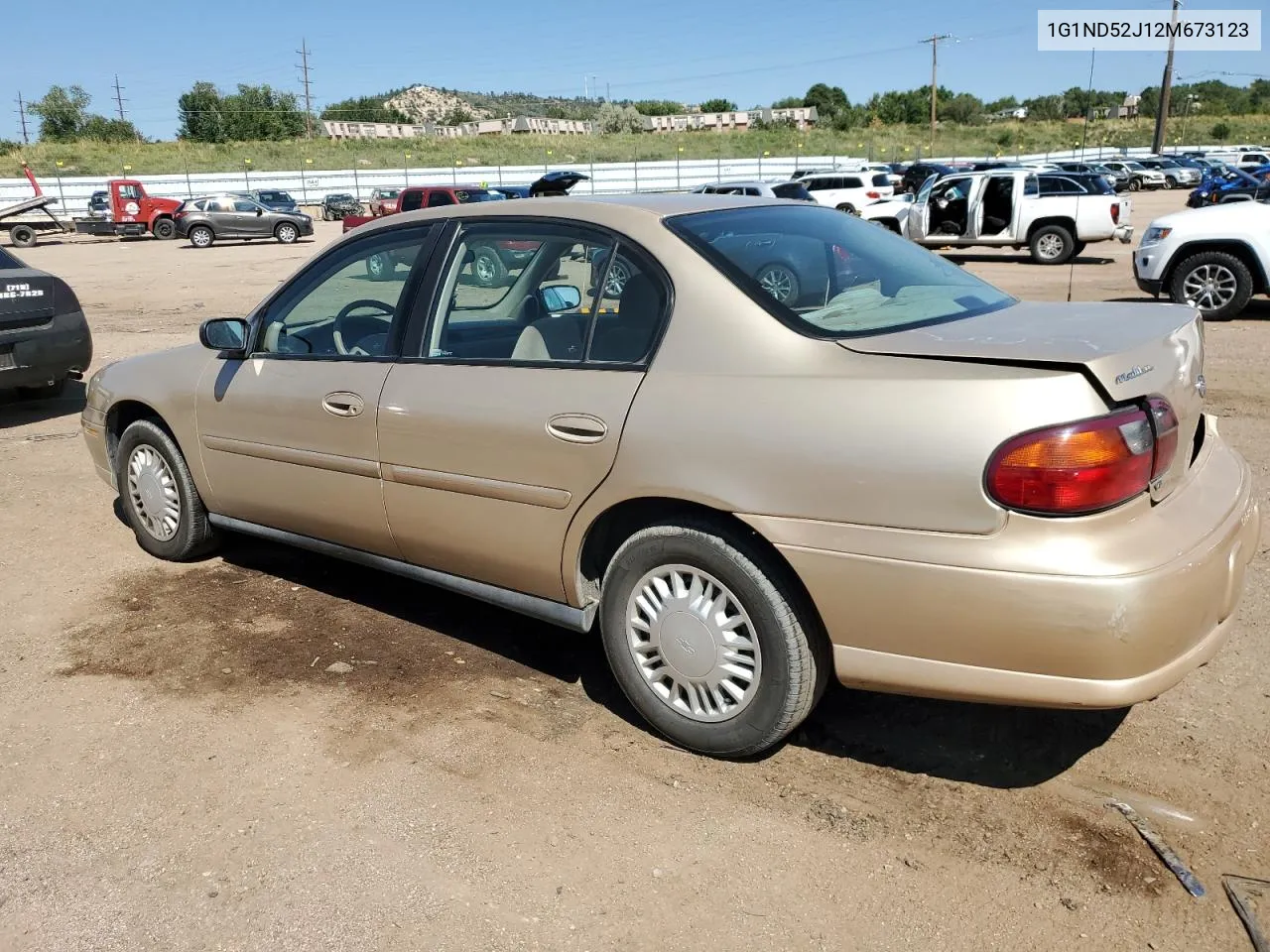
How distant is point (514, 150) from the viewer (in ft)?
218

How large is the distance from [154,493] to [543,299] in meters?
2.44

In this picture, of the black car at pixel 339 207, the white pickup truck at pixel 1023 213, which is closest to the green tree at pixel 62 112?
the black car at pixel 339 207

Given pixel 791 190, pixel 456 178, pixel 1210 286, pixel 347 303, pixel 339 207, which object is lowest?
pixel 1210 286

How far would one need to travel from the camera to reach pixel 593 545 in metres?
3.27

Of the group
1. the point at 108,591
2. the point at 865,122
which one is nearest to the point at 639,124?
the point at 865,122

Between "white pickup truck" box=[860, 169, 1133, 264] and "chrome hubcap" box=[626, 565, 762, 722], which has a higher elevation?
"white pickup truck" box=[860, 169, 1133, 264]

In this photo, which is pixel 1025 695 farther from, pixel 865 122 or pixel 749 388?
pixel 865 122

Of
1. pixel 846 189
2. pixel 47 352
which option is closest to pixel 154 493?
pixel 47 352

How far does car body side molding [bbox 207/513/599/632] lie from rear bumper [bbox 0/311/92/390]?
445 cm

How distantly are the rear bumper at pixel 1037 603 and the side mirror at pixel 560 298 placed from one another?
1.14 metres

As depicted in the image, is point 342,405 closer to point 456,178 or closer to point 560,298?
point 560,298

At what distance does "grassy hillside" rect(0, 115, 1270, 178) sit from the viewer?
189 feet

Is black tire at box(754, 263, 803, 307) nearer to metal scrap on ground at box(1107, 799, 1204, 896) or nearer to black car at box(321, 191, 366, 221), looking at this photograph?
metal scrap on ground at box(1107, 799, 1204, 896)

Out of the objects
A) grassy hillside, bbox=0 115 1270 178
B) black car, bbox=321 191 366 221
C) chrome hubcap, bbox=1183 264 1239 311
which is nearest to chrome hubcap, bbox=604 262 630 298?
chrome hubcap, bbox=1183 264 1239 311
